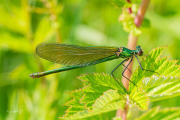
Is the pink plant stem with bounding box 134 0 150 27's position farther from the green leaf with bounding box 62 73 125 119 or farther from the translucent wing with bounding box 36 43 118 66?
the green leaf with bounding box 62 73 125 119

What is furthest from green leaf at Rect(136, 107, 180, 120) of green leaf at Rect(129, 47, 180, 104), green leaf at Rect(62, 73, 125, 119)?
green leaf at Rect(62, 73, 125, 119)

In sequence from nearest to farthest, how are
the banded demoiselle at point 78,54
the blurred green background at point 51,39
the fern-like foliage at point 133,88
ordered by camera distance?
the fern-like foliage at point 133,88 < the banded demoiselle at point 78,54 < the blurred green background at point 51,39

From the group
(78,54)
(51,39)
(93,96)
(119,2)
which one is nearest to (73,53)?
(78,54)

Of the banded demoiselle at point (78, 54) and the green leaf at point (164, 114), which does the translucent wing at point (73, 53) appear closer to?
the banded demoiselle at point (78, 54)

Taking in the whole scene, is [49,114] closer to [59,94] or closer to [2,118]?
[59,94]

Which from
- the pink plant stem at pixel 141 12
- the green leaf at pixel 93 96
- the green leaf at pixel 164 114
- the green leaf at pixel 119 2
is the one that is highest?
the green leaf at pixel 119 2

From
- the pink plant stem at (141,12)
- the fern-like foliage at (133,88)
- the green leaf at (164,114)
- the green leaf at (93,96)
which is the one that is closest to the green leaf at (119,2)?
the pink plant stem at (141,12)

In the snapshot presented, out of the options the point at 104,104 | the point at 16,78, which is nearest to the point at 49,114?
the point at 16,78
